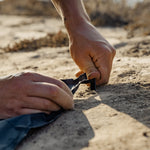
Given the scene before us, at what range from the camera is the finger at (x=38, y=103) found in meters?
1.49

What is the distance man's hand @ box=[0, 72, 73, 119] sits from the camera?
4.85ft

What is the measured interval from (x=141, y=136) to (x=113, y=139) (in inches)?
5.6

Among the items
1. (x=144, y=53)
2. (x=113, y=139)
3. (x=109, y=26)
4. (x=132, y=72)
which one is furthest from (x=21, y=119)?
(x=109, y=26)

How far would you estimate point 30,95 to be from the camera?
4.91ft

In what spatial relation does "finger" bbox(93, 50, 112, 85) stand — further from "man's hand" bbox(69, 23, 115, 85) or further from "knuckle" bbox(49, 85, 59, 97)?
"knuckle" bbox(49, 85, 59, 97)

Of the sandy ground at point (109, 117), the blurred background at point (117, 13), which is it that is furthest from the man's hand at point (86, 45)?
the blurred background at point (117, 13)

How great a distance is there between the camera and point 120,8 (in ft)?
23.7

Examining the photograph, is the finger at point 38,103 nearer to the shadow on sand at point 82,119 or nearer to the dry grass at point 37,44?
the shadow on sand at point 82,119

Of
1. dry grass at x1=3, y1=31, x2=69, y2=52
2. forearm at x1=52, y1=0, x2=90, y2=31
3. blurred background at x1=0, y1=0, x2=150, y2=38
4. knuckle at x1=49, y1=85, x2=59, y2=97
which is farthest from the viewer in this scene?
blurred background at x1=0, y1=0, x2=150, y2=38

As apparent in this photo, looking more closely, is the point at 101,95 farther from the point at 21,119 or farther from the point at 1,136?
the point at 1,136

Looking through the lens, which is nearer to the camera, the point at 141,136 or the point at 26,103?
the point at 141,136

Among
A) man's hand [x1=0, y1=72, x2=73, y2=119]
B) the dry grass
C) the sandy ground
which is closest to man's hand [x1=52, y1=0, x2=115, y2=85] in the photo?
the sandy ground

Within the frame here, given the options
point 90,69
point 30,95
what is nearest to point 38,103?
point 30,95

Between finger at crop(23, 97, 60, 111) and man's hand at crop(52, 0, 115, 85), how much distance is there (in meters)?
0.54
